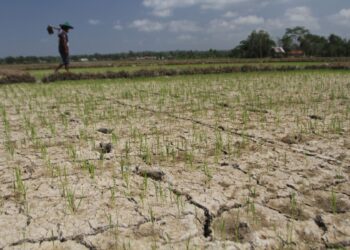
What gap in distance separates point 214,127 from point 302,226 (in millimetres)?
2173

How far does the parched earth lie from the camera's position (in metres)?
1.69

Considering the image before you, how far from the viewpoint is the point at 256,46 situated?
171 feet

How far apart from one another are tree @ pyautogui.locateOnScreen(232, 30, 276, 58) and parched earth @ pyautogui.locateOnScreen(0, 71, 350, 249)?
47798 mm

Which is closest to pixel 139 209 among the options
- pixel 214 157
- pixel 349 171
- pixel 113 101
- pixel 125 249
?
pixel 125 249

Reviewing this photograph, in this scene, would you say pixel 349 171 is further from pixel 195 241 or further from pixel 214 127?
pixel 214 127

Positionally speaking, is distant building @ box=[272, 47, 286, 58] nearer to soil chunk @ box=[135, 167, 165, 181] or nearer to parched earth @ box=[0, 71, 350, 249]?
parched earth @ box=[0, 71, 350, 249]

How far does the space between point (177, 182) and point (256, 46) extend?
5239 cm

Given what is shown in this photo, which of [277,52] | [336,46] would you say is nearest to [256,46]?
[277,52]

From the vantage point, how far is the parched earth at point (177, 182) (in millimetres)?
1688

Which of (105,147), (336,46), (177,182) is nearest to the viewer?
(177,182)

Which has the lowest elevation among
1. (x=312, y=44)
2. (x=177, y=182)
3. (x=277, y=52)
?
(x=177, y=182)

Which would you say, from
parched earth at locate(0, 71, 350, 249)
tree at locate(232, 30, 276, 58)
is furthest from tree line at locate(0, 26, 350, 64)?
parched earth at locate(0, 71, 350, 249)

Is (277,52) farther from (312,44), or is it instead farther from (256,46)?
(312,44)

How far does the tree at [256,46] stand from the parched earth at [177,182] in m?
47.8
